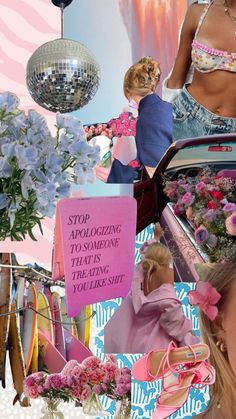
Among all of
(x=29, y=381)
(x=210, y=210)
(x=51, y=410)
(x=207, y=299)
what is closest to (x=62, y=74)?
(x=210, y=210)

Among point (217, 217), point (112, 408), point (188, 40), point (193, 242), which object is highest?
point (188, 40)

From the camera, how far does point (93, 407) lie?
2.54 meters

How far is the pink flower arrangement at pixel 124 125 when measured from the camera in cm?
275

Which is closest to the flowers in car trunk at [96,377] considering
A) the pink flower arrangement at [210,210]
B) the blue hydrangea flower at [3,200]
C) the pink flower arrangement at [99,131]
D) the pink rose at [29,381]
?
the pink rose at [29,381]

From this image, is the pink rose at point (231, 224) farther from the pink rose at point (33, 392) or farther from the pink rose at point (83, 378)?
the pink rose at point (33, 392)

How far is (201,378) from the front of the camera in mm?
2143

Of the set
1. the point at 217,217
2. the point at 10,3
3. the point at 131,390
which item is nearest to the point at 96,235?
the point at 217,217

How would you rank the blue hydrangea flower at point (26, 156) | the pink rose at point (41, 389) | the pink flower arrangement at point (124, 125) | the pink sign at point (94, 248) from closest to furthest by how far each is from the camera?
the blue hydrangea flower at point (26, 156) → the pink sign at point (94, 248) → the pink rose at point (41, 389) → the pink flower arrangement at point (124, 125)

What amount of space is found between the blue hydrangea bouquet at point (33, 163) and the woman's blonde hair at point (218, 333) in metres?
0.95

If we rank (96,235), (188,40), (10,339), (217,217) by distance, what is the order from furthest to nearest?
1. (188,40)
2. (10,339)
3. (217,217)
4. (96,235)

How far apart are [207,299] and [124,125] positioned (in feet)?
3.00

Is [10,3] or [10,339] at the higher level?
[10,3]

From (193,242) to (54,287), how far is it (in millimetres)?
555

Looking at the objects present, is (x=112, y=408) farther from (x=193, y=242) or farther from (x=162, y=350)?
(x=193, y=242)
